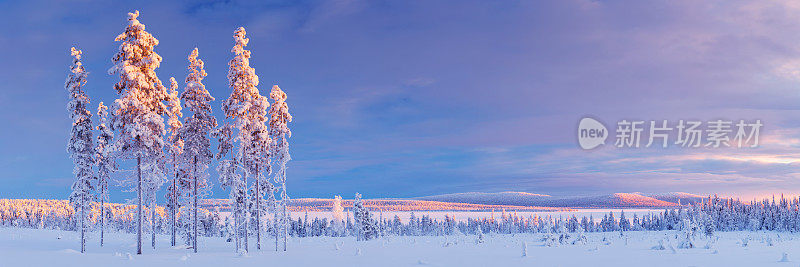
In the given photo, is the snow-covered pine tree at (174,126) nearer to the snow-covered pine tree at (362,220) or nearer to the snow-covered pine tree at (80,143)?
the snow-covered pine tree at (80,143)

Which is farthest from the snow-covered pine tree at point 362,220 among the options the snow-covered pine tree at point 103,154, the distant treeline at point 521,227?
the snow-covered pine tree at point 103,154

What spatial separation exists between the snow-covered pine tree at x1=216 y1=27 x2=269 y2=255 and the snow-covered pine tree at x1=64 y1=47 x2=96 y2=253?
10834 millimetres

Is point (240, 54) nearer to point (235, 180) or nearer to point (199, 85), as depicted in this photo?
point (199, 85)

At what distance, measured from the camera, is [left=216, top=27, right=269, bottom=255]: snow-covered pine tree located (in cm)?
3803

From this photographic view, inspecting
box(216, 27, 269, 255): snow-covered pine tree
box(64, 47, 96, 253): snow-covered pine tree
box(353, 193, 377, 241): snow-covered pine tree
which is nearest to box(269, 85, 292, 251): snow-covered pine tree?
box(216, 27, 269, 255): snow-covered pine tree

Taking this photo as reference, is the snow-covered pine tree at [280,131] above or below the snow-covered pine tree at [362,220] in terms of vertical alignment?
above

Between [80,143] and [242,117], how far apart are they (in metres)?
13.4

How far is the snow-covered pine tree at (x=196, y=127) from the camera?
1581 inches

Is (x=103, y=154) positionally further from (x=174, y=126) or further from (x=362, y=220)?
(x=362, y=220)

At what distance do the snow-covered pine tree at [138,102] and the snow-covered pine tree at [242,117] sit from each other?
15.1ft

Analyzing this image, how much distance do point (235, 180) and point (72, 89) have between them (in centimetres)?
1379

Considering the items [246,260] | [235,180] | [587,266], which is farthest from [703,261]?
[235,180]

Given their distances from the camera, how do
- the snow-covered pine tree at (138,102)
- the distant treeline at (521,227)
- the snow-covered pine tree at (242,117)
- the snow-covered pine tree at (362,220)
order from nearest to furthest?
the snow-covered pine tree at (138,102), the snow-covered pine tree at (242,117), the snow-covered pine tree at (362,220), the distant treeline at (521,227)

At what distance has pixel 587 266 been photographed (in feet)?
71.7
